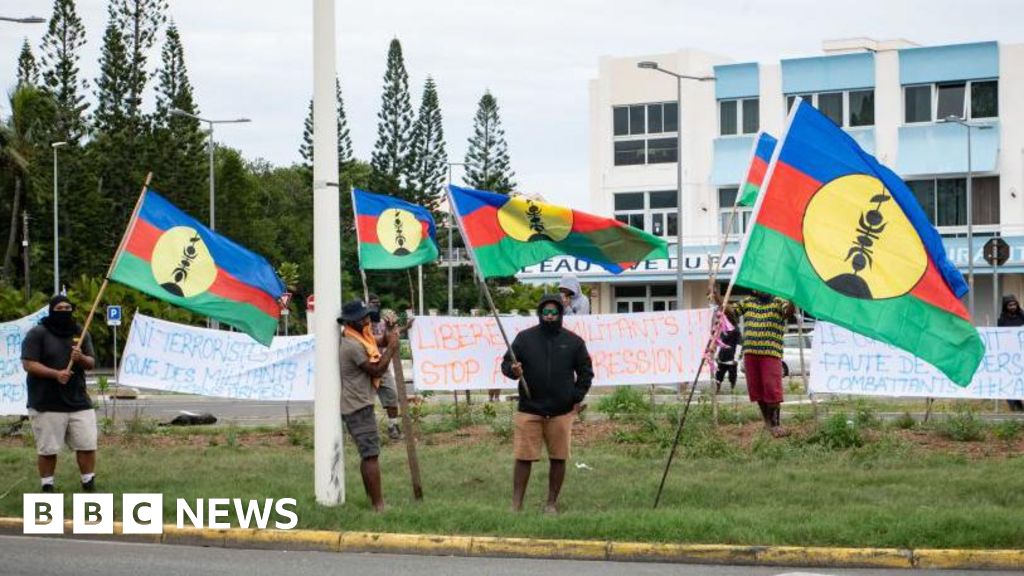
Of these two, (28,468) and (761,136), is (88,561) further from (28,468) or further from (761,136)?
(761,136)

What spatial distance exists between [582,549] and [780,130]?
4521 centimetres

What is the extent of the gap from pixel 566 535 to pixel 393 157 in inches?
2279

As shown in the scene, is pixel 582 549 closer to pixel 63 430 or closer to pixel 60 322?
pixel 63 430

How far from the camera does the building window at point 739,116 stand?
194ft

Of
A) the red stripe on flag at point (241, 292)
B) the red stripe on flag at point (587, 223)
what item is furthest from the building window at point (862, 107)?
the red stripe on flag at point (241, 292)

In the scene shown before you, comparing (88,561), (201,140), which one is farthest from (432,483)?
(201,140)

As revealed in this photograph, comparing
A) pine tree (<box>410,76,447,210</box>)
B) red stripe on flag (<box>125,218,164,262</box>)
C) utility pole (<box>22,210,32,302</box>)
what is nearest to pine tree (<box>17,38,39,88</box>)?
utility pole (<box>22,210,32,302</box>)

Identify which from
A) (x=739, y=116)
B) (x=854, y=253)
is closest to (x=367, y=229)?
(x=854, y=253)

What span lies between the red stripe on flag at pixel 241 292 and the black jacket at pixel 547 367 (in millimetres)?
3371

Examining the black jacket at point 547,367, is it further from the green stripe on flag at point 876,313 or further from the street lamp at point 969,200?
the street lamp at point 969,200

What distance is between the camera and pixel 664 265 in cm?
6050

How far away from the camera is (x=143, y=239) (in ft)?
45.9

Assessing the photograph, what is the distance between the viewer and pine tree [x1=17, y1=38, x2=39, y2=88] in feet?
218

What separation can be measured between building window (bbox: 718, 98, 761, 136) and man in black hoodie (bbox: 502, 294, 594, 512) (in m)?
48.1
